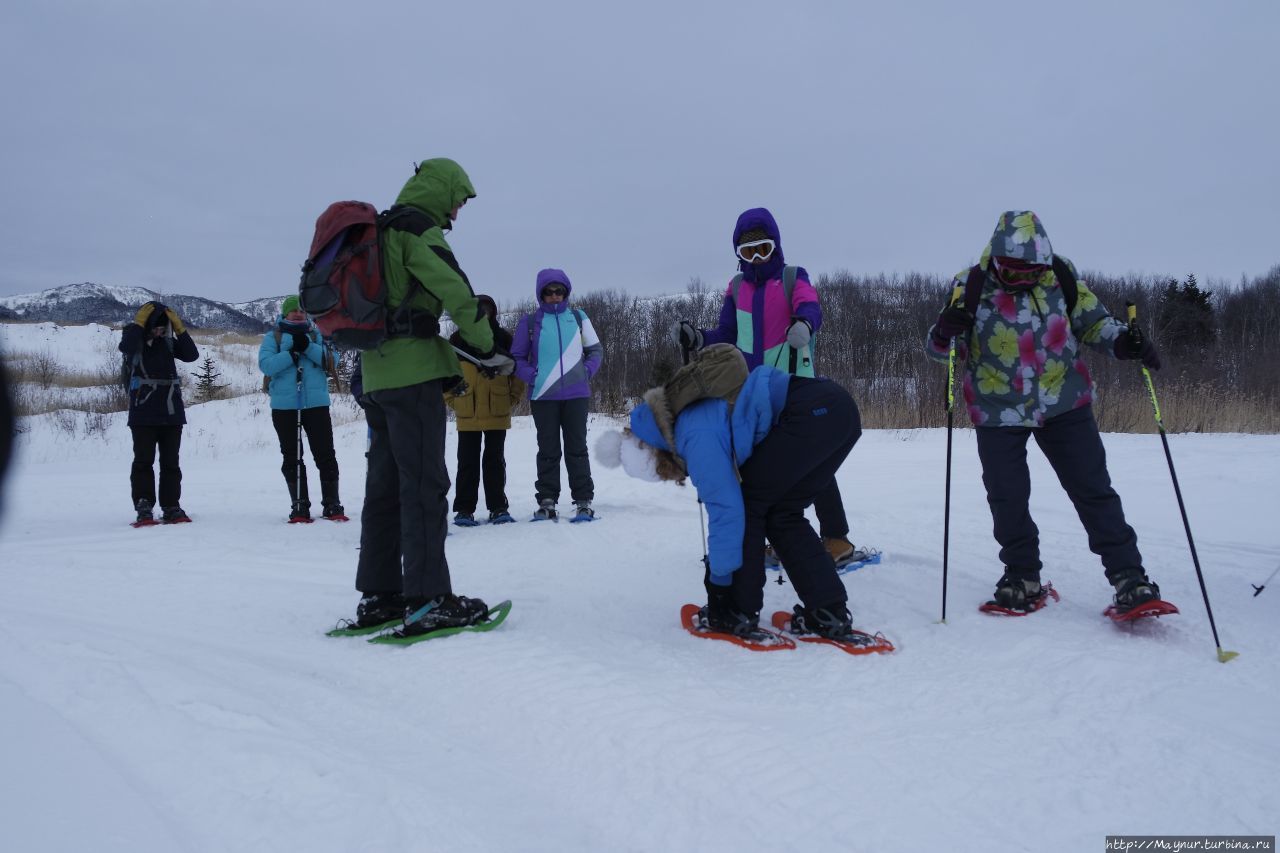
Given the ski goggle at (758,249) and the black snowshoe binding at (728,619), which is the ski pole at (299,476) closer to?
the ski goggle at (758,249)

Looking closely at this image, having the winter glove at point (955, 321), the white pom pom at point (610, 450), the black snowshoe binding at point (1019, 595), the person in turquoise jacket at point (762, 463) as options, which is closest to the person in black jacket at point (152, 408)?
the white pom pom at point (610, 450)

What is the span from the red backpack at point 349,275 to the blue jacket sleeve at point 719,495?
151 centimetres

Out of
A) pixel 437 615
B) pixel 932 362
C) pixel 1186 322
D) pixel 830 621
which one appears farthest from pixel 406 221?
pixel 1186 322

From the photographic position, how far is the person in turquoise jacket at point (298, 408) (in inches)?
270

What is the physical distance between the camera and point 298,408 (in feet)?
22.8

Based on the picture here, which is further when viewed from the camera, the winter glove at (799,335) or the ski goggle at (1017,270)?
the winter glove at (799,335)

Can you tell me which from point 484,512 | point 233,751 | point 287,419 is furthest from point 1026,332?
point 287,419

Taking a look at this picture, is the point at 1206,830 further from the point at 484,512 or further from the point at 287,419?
the point at 287,419

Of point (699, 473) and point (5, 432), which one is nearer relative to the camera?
point (5, 432)

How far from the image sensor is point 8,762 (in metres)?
1.95

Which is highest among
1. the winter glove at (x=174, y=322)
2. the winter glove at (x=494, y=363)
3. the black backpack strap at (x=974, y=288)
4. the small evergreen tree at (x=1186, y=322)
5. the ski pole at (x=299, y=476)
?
the small evergreen tree at (x=1186, y=322)

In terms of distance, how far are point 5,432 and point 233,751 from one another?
5.81ft

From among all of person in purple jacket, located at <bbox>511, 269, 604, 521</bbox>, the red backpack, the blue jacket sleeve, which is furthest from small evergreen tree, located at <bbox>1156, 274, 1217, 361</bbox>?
the red backpack

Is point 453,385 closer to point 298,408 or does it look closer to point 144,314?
point 298,408
